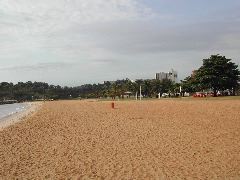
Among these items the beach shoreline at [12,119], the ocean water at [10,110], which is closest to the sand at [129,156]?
the beach shoreline at [12,119]

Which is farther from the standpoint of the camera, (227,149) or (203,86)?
(203,86)

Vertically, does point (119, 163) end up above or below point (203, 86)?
below

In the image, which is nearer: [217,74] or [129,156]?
[129,156]

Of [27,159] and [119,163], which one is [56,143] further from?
[119,163]

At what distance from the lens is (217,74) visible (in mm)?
65312

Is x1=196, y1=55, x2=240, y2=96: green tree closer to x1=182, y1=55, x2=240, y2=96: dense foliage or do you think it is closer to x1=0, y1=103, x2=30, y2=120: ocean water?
x1=182, y1=55, x2=240, y2=96: dense foliage

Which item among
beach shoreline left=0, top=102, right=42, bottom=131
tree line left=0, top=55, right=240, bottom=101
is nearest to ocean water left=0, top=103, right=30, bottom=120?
beach shoreline left=0, top=102, right=42, bottom=131

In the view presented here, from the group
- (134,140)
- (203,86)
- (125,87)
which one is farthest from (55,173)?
(125,87)

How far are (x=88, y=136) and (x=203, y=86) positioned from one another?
168ft

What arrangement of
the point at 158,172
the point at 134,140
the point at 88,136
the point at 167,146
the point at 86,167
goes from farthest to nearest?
1. the point at 88,136
2. the point at 134,140
3. the point at 167,146
4. the point at 86,167
5. the point at 158,172

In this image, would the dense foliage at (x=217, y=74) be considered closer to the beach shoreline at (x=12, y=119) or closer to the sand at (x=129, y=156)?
the beach shoreline at (x=12, y=119)

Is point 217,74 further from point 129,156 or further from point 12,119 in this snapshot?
point 129,156

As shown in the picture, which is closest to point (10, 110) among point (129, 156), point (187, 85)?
point (187, 85)

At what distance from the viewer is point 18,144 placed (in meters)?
15.5
